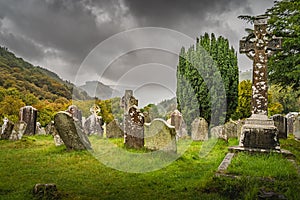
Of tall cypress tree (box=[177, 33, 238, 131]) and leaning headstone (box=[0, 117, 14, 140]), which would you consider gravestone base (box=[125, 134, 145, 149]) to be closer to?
leaning headstone (box=[0, 117, 14, 140])

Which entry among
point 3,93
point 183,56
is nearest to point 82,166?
point 183,56

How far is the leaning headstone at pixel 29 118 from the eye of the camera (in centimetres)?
1585

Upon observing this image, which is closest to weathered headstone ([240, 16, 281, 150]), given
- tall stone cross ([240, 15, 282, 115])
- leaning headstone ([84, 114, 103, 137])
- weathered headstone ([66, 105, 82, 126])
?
tall stone cross ([240, 15, 282, 115])

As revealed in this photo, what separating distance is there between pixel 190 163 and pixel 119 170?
2104mm

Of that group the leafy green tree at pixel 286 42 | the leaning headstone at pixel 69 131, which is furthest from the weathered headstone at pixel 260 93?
the leaning headstone at pixel 69 131

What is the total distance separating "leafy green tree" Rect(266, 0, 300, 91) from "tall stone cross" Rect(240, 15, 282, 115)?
12.2 feet

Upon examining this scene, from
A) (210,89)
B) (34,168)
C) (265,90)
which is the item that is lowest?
(34,168)

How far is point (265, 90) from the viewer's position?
9.69m

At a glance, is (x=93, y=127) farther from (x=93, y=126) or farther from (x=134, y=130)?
(x=134, y=130)

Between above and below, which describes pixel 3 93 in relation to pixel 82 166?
above

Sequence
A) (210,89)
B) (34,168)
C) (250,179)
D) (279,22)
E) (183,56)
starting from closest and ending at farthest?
(250,179) < (34,168) < (279,22) < (210,89) < (183,56)

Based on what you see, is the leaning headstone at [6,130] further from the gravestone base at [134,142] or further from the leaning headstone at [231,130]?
the leaning headstone at [231,130]

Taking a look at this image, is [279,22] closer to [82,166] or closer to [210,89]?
[210,89]

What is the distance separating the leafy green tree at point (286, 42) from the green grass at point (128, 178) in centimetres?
701
